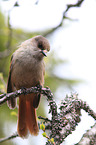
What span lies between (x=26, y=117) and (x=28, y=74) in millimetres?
923

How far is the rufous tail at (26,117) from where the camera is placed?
4296mm

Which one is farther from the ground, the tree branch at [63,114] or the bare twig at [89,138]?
the tree branch at [63,114]

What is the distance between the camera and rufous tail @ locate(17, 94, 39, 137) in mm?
4296

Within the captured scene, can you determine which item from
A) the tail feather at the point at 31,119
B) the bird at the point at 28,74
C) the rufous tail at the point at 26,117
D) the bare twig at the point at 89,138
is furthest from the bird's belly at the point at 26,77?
the bare twig at the point at 89,138

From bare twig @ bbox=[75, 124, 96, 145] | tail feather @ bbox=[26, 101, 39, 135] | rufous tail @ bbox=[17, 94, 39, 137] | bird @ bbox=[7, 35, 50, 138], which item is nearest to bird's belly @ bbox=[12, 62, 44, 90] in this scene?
bird @ bbox=[7, 35, 50, 138]

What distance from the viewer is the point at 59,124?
9.41 feet

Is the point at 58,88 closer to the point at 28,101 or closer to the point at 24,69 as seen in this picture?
the point at 28,101

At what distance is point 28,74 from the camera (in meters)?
4.02

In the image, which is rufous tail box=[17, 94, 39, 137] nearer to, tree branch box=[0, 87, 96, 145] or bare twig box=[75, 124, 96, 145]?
tree branch box=[0, 87, 96, 145]

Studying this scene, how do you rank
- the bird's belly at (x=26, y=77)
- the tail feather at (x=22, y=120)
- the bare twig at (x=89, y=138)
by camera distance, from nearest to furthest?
the bare twig at (x=89, y=138), the bird's belly at (x=26, y=77), the tail feather at (x=22, y=120)

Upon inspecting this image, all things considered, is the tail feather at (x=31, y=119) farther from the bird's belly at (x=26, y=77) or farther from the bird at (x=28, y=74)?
the bird's belly at (x=26, y=77)

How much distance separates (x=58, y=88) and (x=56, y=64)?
0.67m

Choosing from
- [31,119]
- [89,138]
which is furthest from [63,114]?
[31,119]

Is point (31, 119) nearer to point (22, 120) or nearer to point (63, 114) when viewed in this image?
point (22, 120)
